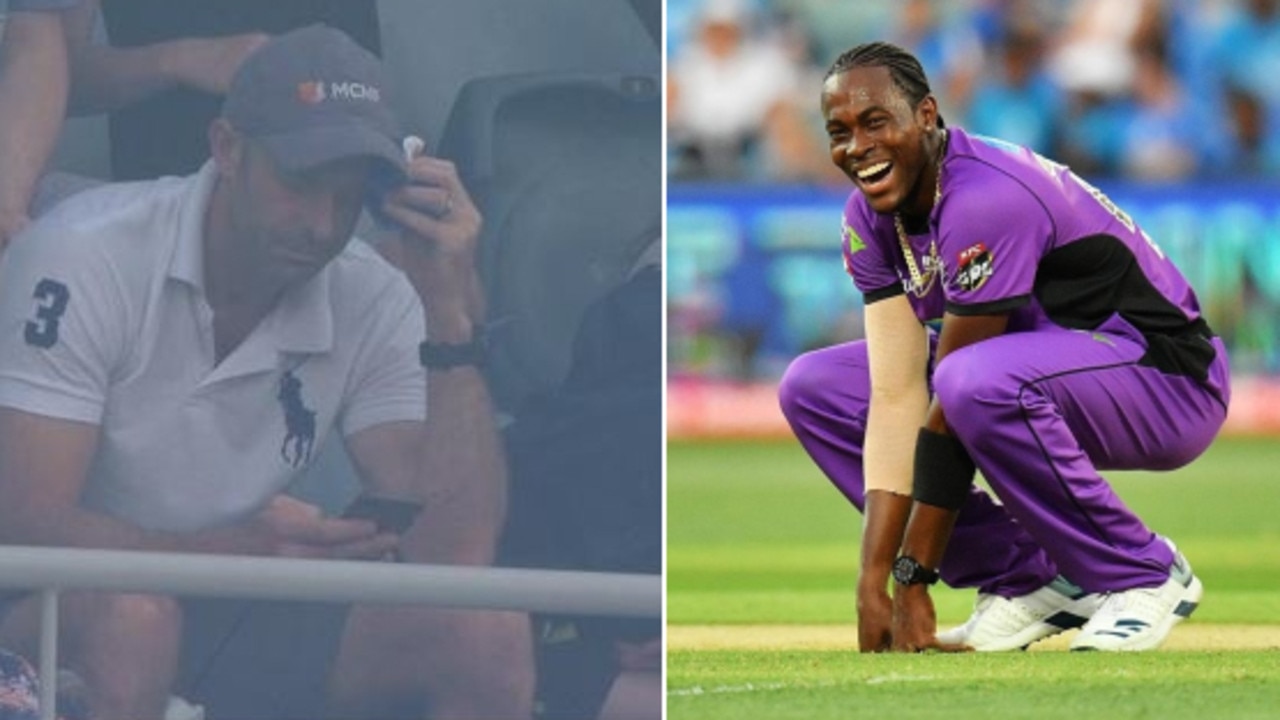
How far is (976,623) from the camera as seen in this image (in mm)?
5590

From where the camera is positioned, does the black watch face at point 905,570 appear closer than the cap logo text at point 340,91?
No

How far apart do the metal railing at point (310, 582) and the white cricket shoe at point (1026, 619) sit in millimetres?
2158

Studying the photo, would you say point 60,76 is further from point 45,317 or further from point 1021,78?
point 1021,78

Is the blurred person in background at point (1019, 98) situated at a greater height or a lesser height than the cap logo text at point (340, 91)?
lesser

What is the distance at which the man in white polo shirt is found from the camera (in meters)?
3.56

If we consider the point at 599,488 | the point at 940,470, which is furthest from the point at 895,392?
the point at 599,488

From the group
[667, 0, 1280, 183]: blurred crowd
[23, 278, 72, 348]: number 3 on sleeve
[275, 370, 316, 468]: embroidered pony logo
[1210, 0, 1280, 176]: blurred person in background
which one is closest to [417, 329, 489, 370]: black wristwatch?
[275, 370, 316, 468]: embroidered pony logo

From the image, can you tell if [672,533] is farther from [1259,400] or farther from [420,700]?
[420,700]

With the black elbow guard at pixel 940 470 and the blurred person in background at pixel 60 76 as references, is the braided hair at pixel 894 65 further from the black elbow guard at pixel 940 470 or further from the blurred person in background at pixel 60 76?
the blurred person in background at pixel 60 76

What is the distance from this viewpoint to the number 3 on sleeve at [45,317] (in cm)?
359

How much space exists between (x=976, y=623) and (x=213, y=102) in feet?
8.31

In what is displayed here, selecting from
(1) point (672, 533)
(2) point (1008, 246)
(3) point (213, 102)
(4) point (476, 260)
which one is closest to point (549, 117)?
(4) point (476, 260)

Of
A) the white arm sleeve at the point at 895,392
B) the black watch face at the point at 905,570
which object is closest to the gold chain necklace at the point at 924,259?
the white arm sleeve at the point at 895,392

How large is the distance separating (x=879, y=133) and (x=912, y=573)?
839 mm
